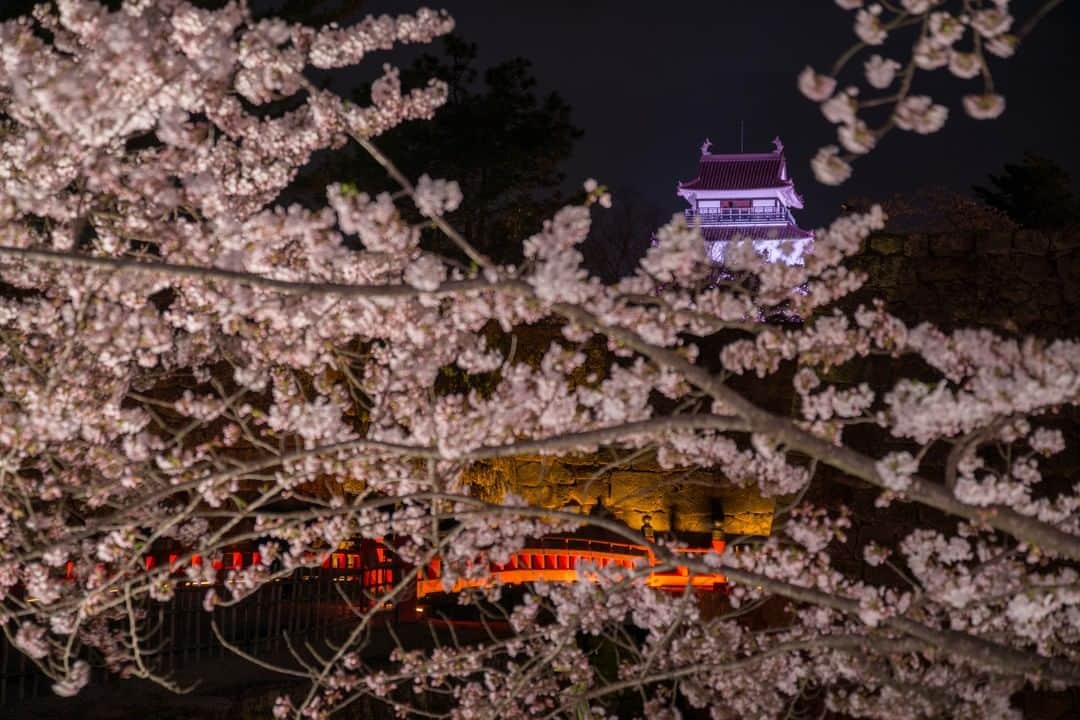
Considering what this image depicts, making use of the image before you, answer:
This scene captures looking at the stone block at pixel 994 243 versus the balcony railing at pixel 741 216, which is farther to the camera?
the balcony railing at pixel 741 216

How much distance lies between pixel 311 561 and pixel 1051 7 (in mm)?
3944

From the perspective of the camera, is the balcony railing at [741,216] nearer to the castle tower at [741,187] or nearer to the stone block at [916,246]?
the castle tower at [741,187]

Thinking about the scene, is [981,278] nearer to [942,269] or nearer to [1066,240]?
[942,269]

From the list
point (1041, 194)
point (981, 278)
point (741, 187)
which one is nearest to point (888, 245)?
point (981, 278)

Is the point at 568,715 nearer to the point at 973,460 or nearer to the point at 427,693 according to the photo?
the point at 427,693

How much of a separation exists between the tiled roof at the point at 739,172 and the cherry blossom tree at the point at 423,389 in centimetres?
2957

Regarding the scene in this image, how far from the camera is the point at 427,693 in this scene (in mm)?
7801

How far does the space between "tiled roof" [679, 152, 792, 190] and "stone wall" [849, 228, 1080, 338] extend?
29.0 m

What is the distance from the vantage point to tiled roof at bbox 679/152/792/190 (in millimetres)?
35094

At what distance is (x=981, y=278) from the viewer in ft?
21.9

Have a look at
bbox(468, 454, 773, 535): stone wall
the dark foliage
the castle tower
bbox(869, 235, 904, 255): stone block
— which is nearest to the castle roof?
the castle tower

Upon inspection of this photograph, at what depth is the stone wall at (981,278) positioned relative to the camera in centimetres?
653

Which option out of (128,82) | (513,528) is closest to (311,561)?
(513,528)

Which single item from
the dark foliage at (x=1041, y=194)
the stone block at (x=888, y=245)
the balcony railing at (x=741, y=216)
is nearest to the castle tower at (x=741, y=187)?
the balcony railing at (x=741, y=216)
